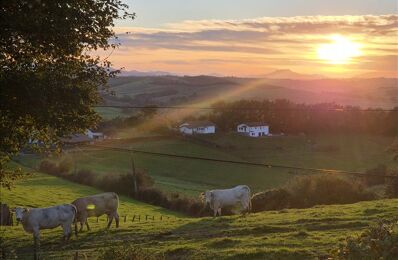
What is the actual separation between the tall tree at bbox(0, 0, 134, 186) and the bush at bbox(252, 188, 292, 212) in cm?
2617

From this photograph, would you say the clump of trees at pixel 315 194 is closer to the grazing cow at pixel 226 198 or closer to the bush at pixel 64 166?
the grazing cow at pixel 226 198

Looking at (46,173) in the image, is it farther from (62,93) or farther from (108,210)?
(62,93)

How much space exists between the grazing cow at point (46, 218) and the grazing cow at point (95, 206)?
8.86 ft

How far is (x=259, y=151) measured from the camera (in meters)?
95.6

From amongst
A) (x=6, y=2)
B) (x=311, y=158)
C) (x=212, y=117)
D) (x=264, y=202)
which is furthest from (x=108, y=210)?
(x=212, y=117)

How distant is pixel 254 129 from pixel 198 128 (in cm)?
1539

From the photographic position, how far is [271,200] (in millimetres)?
42656

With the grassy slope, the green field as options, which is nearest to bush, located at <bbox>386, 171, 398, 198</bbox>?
the grassy slope

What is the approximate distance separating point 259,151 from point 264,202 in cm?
5356

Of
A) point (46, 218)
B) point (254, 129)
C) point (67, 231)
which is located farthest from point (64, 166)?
point (67, 231)

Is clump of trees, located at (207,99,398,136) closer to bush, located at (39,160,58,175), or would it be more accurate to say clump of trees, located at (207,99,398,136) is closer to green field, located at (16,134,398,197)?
green field, located at (16,134,398,197)

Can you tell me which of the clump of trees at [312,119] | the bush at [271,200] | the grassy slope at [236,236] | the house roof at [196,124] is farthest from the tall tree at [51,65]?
the house roof at [196,124]

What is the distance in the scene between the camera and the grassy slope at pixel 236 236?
671 inches

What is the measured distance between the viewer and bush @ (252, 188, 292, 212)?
4209 cm
